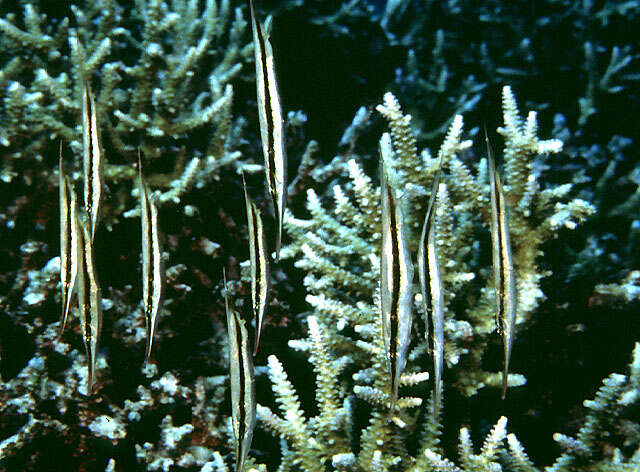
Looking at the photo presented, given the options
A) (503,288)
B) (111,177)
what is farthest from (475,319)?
(111,177)

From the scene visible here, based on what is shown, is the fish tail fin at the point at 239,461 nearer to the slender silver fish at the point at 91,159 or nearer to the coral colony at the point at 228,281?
the coral colony at the point at 228,281

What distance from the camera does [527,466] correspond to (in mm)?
2250

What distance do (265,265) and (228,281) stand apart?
1.30 m

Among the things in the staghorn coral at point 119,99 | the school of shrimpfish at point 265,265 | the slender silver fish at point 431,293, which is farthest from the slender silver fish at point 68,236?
the slender silver fish at point 431,293

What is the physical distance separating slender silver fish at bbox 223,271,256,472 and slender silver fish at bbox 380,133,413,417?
1.66 feet

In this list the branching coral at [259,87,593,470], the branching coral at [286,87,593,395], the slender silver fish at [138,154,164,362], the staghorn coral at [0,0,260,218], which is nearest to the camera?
the slender silver fish at [138,154,164,362]

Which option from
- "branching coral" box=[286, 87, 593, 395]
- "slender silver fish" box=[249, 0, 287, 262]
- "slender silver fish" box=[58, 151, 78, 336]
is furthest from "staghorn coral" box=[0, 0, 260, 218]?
"slender silver fish" box=[249, 0, 287, 262]

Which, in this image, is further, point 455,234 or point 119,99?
point 119,99

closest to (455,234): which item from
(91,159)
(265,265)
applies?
(265,265)

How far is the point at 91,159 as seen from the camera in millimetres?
1919

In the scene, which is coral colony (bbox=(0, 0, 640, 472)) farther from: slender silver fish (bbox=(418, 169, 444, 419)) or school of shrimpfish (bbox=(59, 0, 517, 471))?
slender silver fish (bbox=(418, 169, 444, 419))

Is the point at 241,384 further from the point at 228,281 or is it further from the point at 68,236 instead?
the point at 228,281

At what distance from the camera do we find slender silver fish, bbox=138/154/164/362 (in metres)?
1.79

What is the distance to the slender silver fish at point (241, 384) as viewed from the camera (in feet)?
5.37
